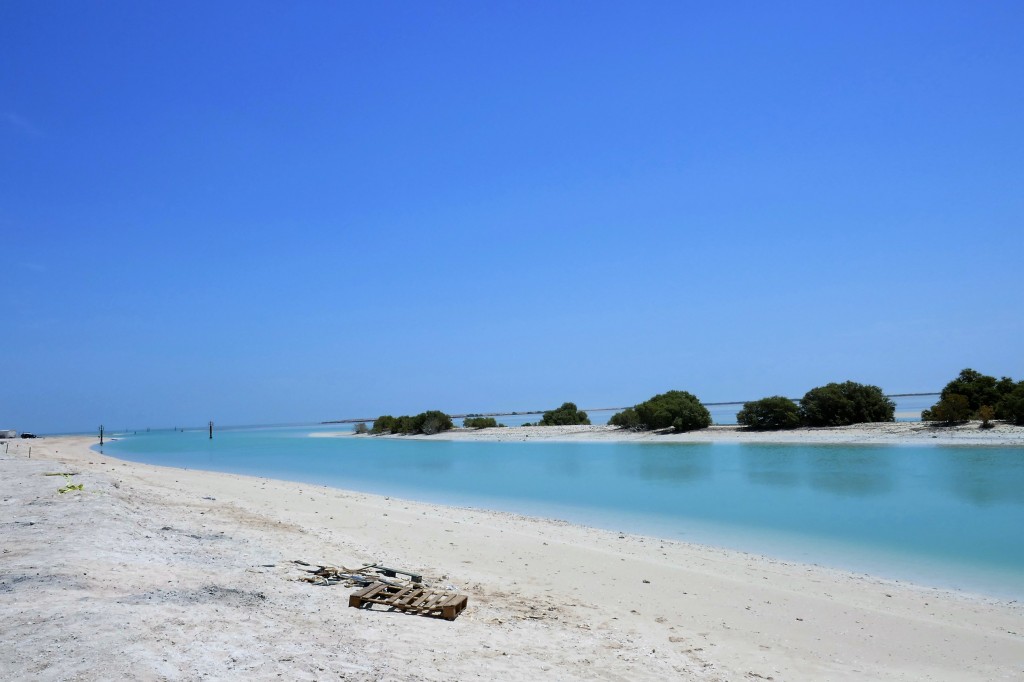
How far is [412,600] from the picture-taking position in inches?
263

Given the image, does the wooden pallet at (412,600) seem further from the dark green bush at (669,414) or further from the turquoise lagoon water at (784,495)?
the dark green bush at (669,414)

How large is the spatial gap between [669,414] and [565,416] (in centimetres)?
1651

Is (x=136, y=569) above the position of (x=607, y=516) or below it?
above

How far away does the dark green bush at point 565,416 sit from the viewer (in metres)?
57.1

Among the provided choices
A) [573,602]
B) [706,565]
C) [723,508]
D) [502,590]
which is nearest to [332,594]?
[502,590]

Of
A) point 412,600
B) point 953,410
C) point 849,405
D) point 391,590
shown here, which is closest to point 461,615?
point 412,600

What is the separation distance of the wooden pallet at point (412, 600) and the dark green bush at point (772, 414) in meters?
35.4

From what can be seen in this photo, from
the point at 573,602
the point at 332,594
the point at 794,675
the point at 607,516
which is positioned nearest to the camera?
the point at 794,675

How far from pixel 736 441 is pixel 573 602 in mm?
30207

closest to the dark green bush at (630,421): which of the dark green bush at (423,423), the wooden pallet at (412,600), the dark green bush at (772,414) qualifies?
the dark green bush at (772,414)

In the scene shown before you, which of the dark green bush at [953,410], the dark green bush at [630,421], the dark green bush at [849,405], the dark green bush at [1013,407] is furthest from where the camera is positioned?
the dark green bush at [630,421]

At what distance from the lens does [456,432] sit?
56.5 meters

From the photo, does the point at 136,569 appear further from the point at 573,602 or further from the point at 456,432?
the point at 456,432

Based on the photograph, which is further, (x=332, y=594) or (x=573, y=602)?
(x=573, y=602)
